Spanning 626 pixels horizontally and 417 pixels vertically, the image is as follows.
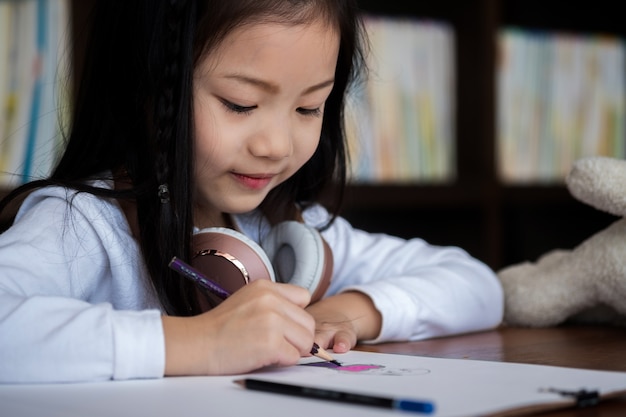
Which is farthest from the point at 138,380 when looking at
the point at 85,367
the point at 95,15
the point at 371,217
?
the point at 371,217

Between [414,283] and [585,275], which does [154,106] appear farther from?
[585,275]

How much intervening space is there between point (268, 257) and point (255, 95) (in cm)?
24

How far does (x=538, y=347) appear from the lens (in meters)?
1.01

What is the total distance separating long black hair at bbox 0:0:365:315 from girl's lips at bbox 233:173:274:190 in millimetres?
77

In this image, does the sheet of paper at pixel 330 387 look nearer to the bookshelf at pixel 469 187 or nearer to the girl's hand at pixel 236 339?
the girl's hand at pixel 236 339

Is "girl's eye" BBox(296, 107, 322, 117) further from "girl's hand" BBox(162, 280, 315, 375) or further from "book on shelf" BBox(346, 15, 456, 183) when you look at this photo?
"book on shelf" BBox(346, 15, 456, 183)

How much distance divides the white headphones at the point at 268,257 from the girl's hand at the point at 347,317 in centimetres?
3

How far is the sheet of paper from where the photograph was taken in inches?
25.7

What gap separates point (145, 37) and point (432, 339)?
49 cm

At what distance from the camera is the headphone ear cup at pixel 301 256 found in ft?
3.61

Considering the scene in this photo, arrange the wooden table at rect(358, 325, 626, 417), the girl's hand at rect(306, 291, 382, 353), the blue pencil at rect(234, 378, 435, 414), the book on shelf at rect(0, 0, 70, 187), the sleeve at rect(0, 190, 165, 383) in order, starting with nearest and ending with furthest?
1. the blue pencil at rect(234, 378, 435, 414)
2. the sleeve at rect(0, 190, 165, 383)
3. the wooden table at rect(358, 325, 626, 417)
4. the girl's hand at rect(306, 291, 382, 353)
5. the book on shelf at rect(0, 0, 70, 187)

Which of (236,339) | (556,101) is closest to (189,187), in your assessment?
(236,339)

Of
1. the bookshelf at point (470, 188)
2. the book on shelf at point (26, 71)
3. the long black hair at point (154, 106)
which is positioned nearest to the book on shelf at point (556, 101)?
the bookshelf at point (470, 188)

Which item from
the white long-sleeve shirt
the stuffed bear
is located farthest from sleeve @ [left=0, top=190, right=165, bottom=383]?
the stuffed bear
